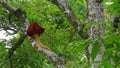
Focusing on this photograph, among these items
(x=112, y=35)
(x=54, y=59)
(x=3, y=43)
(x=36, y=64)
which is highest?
(x=112, y=35)

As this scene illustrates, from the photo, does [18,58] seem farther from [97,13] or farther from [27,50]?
[97,13]

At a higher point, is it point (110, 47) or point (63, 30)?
point (110, 47)

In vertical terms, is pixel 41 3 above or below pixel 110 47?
below

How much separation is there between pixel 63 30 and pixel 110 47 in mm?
4186

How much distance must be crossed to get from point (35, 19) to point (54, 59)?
1.68 meters

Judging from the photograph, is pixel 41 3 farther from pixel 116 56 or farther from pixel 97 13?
pixel 116 56

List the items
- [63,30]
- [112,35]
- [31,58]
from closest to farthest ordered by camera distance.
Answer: [112,35] → [63,30] → [31,58]

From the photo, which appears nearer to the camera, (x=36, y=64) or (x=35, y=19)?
(x=35, y=19)

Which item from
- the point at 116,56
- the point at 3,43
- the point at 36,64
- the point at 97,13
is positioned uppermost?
the point at 116,56

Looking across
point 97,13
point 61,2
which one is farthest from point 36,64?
point 97,13

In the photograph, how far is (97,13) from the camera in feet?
12.6

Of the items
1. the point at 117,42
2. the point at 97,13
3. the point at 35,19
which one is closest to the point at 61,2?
the point at 97,13

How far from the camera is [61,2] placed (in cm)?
452

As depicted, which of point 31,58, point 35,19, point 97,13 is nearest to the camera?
point 97,13
